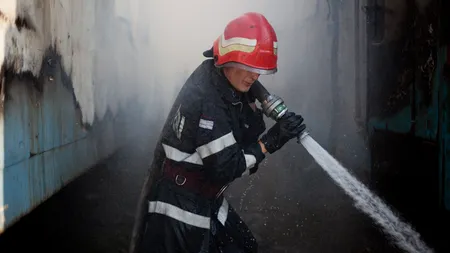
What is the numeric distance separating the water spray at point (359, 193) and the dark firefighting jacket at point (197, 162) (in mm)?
250

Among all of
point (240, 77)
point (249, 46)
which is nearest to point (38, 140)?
point (240, 77)

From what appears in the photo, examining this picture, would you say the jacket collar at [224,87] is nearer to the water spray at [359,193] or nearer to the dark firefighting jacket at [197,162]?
the dark firefighting jacket at [197,162]

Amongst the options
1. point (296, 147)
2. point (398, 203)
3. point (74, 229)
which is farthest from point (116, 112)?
point (398, 203)

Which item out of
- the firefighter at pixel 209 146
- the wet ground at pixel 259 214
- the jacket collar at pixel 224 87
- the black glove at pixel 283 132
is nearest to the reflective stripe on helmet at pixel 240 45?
the firefighter at pixel 209 146

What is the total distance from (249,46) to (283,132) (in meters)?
0.60

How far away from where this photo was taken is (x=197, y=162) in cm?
242

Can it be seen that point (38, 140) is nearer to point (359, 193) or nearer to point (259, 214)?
point (259, 214)

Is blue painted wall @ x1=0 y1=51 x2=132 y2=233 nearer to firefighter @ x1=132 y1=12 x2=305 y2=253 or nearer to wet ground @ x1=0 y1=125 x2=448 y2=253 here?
wet ground @ x1=0 y1=125 x2=448 y2=253

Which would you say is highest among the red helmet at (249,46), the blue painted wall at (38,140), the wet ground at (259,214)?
the red helmet at (249,46)

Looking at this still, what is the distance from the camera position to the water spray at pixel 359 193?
2629 millimetres

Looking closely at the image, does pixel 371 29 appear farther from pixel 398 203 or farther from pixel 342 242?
pixel 342 242

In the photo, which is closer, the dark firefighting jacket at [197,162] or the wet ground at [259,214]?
the dark firefighting jacket at [197,162]

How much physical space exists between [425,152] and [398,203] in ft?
2.99

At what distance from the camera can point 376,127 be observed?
15.3 feet
